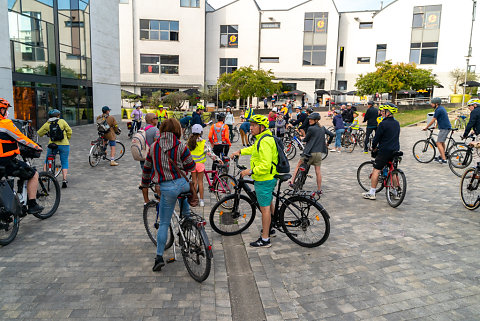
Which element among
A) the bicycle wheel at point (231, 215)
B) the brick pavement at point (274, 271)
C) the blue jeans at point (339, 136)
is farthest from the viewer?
the blue jeans at point (339, 136)

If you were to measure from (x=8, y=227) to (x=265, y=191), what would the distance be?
3671 millimetres

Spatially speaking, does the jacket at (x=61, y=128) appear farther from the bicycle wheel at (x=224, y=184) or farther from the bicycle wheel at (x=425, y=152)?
the bicycle wheel at (x=425, y=152)

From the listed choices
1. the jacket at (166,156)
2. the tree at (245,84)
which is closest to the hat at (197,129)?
the jacket at (166,156)

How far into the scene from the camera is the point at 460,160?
32.8 feet

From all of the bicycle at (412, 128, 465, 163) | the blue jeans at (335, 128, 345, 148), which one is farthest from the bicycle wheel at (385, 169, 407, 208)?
the blue jeans at (335, 128, 345, 148)

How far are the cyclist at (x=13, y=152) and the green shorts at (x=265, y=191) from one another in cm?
346

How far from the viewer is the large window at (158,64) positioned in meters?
46.2

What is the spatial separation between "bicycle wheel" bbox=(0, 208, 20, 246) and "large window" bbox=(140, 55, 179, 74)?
43.7m

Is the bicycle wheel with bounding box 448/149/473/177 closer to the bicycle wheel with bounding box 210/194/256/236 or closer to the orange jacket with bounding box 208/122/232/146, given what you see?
the orange jacket with bounding box 208/122/232/146

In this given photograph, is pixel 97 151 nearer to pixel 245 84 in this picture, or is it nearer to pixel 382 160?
pixel 382 160

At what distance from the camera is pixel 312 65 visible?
1934 inches

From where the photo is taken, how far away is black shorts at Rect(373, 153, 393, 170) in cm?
690

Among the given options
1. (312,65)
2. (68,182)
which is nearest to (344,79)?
(312,65)

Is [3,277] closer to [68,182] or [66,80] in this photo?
[68,182]
